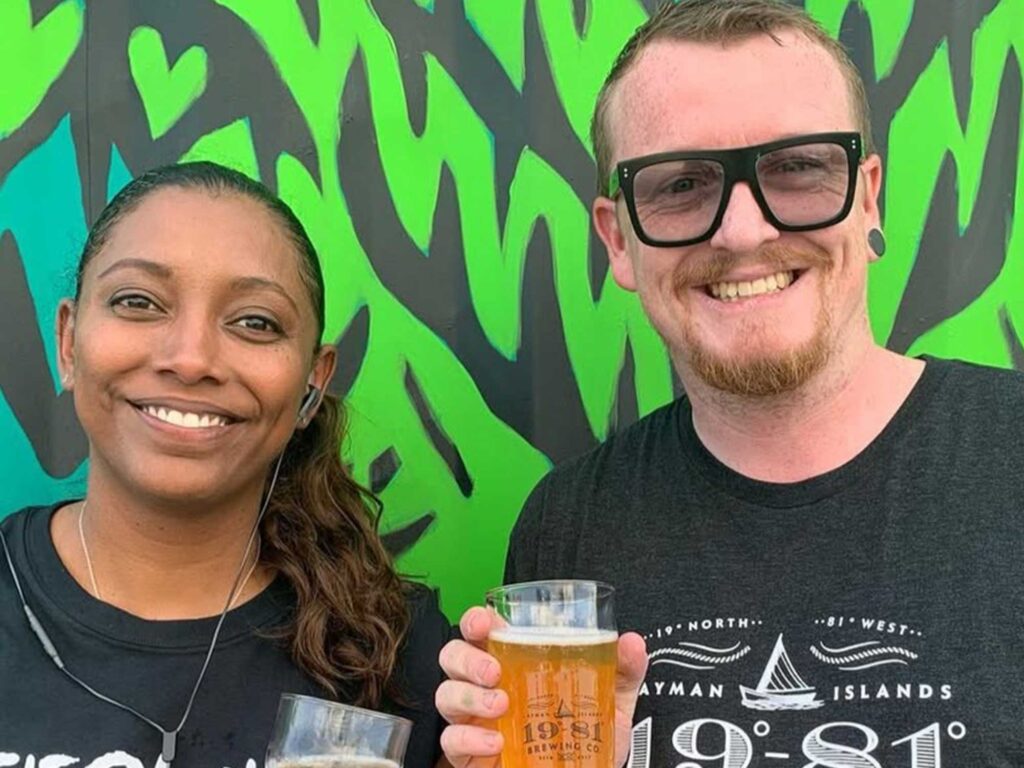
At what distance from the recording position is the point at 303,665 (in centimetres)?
199

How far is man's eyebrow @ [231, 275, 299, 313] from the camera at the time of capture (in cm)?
201

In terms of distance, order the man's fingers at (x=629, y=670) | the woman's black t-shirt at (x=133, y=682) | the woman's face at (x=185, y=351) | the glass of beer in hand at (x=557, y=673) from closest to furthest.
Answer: the glass of beer in hand at (x=557, y=673)
the man's fingers at (x=629, y=670)
the woman's black t-shirt at (x=133, y=682)
the woman's face at (x=185, y=351)

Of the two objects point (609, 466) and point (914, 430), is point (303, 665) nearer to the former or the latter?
point (609, 466)

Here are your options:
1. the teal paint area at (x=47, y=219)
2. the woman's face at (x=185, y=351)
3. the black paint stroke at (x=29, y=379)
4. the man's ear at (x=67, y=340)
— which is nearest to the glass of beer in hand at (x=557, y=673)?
the woman's face at (x=185, y=351)

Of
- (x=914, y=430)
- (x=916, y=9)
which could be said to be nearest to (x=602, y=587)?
(x=914, y=430)

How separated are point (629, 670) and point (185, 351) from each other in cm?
102

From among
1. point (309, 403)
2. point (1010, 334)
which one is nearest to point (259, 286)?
point (309, 403)

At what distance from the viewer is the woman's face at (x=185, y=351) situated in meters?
1.95

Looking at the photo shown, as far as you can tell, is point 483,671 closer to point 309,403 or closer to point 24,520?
point 309,403

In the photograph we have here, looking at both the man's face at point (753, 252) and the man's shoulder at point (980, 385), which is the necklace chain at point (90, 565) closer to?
the man's face at point (753, 252)

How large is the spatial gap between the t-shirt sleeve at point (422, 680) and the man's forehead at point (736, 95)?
3.61 feet

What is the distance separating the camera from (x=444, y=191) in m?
2.83

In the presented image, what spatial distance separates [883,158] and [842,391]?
3.46 feet

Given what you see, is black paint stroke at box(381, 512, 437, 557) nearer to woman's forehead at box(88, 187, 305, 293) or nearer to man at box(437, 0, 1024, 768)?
man at box(437, 0, 1024, 768)
